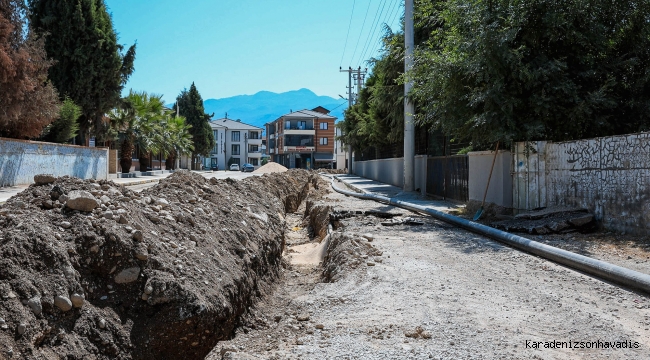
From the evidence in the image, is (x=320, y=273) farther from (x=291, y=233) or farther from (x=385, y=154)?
(x=385, y=154)

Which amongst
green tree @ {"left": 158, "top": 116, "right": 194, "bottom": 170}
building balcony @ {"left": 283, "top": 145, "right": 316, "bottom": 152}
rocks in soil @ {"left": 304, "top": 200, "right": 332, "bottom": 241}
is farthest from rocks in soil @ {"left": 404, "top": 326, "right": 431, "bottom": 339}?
building balcony @ {"left": 283, "top": 145, "right": 316, "bottom": 152}

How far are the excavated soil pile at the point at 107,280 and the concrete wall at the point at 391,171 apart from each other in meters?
17.6

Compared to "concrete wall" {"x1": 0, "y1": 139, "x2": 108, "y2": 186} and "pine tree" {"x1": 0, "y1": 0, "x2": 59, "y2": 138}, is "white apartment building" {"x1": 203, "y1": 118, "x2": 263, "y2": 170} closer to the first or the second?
"concrete wall" {"x1": 0, "y1": 139, "x2": 108, "y2": 186}

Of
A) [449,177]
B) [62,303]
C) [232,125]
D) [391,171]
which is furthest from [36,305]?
[232,125]

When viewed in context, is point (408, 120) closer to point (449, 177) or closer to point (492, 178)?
point (449, 177)

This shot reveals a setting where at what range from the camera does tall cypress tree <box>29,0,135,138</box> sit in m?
29.1

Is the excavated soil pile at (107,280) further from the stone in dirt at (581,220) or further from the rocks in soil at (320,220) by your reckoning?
the rocks in soil at (320,220)

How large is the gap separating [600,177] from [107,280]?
9.32 m

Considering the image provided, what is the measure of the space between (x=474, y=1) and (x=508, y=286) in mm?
8926

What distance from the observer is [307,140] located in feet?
320

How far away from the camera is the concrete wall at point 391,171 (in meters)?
23.1

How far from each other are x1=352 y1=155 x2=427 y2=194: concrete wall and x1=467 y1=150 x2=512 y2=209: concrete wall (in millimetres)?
6614

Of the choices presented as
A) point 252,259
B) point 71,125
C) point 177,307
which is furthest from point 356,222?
point 71,125

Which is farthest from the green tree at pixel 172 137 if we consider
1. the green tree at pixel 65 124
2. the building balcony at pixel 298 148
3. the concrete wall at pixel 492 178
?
the building balcony at pixel 298 148
